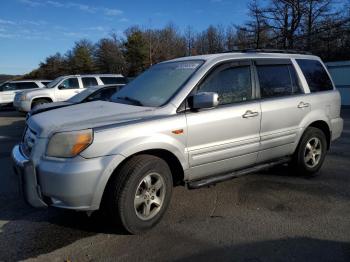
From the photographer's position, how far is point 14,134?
11.3 meters

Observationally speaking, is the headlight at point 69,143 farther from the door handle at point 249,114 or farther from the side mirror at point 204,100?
the door handle at point 249,114

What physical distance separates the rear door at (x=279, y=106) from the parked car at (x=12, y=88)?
61.9 ft

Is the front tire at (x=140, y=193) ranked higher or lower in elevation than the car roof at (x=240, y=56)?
lower

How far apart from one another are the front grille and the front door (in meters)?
1.64

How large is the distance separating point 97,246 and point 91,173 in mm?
755

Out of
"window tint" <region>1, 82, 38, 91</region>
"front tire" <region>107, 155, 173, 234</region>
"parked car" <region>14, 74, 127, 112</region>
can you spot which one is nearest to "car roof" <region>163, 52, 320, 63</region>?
"front tire" <region>107, 155, 173, 234</region>

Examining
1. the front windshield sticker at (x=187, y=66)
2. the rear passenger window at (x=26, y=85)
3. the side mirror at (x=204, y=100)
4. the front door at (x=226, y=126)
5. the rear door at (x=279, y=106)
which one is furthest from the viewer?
the rear passenger window at (x=26, y=85)

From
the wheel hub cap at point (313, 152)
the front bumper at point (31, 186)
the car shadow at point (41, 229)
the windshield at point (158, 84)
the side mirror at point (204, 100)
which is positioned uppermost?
the windshield at point (158, 84)

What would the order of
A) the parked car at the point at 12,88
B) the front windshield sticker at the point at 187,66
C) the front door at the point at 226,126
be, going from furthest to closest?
the parked car at the point at 12,88 → the front windshield sticker at the point at 187,66 → the front door at the point at 226,126

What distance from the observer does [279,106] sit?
16.6 ft

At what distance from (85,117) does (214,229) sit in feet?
5.90

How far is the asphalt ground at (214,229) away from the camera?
3.50m

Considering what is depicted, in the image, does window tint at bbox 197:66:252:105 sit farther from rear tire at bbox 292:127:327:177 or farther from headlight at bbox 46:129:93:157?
Result: headlight at bbox 46:129:93:157

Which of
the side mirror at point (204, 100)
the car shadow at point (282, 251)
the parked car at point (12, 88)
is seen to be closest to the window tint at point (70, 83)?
the parked car at point (12, 88)
